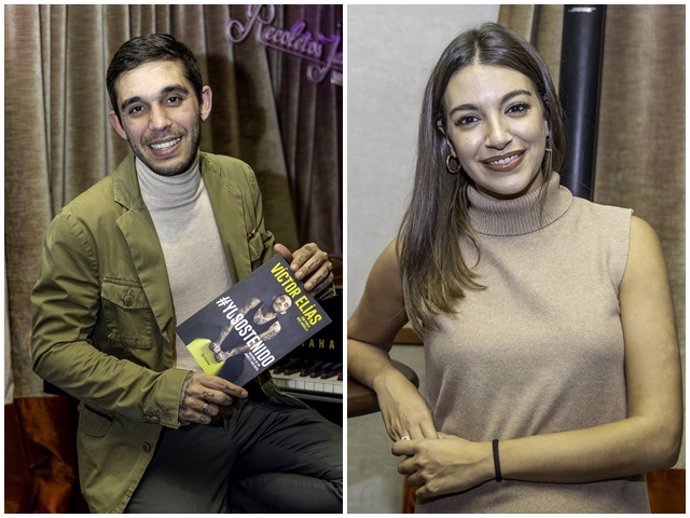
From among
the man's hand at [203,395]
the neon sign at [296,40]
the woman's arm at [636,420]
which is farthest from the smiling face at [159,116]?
the woman's arm at [636,420]

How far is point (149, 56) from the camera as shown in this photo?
1.72 metres

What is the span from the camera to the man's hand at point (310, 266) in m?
1.82

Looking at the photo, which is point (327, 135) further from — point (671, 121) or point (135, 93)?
point (671, 121)

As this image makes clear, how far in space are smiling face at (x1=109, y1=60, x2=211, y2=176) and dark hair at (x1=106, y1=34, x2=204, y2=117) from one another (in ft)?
0.04

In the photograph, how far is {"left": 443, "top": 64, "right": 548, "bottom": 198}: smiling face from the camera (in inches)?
60.8

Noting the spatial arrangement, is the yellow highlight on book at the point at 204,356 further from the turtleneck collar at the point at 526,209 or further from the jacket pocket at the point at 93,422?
the turtleneck collar at the point at 526,209

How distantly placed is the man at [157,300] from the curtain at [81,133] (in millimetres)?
58

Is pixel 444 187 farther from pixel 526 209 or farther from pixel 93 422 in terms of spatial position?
pixel 93 422

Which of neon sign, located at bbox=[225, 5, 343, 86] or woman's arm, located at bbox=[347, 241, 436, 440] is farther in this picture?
neon sign, located at bbox=[225, 5, 343, 86]

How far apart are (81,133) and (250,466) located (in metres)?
0.87

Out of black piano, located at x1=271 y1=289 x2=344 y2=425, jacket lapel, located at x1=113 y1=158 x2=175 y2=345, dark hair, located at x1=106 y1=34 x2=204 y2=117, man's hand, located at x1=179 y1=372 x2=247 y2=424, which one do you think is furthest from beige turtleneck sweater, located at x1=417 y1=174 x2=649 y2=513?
dark hair, located at x1=106 y1=34 x2=204 y2=117

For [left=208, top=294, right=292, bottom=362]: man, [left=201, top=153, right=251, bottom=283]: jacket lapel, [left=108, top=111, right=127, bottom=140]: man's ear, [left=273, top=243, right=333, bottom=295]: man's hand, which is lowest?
[left=208, top=294, right=292, bottom=362]: man

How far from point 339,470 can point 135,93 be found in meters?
0.99

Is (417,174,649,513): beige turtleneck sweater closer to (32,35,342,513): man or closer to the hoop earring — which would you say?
the hoop earring
